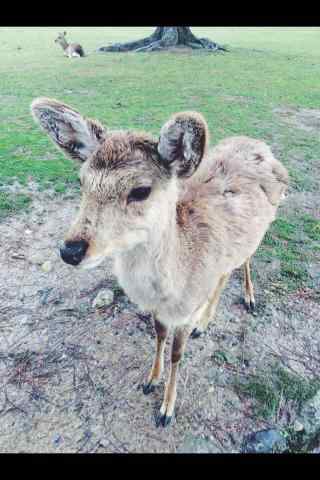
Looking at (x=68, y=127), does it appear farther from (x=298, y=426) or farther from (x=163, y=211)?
(x=298, y=426)

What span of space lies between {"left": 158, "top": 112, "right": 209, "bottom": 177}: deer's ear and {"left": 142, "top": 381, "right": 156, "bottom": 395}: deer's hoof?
81.2 inches

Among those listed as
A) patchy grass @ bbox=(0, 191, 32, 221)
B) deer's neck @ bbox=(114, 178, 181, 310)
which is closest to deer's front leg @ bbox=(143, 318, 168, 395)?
deer's neck @ bbox=(114, 178, 181, 310)

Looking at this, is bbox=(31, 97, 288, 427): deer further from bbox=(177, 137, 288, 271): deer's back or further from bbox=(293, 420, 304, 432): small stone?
bbox=(293, 420, 304, 432): small stone

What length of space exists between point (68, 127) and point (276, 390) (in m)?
2.89

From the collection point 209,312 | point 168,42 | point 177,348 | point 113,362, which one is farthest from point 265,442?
point 168,42

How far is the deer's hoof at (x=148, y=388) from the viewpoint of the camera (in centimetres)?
329

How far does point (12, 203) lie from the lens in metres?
5.58

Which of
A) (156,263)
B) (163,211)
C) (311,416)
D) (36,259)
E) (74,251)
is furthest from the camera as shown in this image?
(36,259)

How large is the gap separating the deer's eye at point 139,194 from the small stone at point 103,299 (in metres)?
2.03

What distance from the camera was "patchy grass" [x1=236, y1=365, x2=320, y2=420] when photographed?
10.0 feet

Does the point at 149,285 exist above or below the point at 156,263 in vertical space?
below

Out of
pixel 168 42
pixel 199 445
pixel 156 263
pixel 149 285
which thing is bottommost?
pixel 199 445

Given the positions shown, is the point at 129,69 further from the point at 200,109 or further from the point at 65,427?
the point at 65,427

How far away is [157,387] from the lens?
3.36 metres
